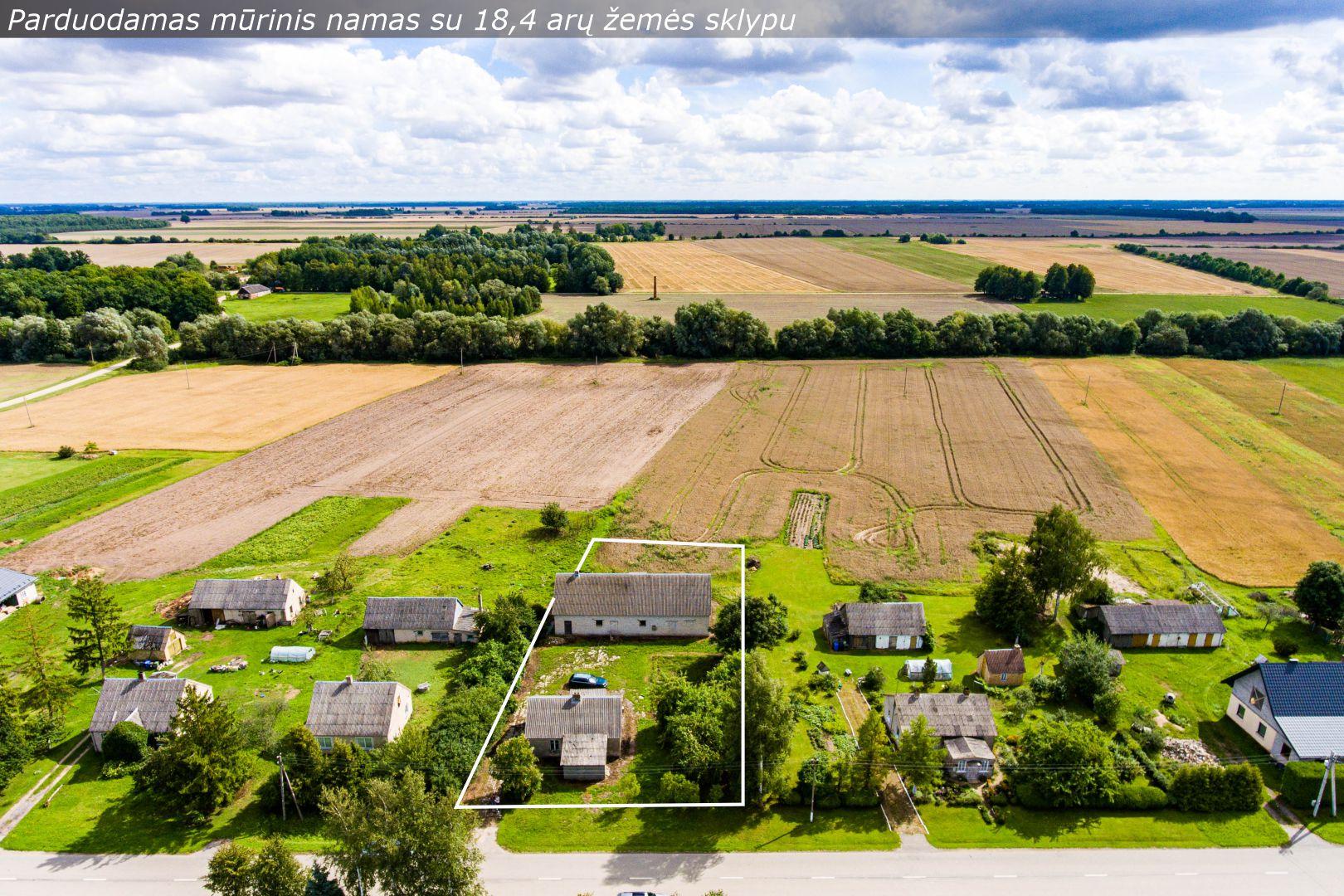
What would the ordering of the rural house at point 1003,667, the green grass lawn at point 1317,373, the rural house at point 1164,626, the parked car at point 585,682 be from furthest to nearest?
the green grass lawn at point 1317,373, the rural house at point 1164,626, the parked car at point 585,682, the rural house at point 1003,667

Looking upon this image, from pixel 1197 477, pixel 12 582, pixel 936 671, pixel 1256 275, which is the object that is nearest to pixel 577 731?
pixel 936 671

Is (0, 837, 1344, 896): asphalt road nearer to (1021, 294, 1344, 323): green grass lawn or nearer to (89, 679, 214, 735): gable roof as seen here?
(89, 679, 214, 735): gable roof

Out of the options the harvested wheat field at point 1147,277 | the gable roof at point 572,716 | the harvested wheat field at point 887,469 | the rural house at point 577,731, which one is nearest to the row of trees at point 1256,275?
the harvested wheat field at point 1147,277

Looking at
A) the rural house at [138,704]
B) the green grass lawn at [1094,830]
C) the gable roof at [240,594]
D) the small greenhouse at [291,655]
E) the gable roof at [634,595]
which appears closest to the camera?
the green grass lawn at [1094,830]

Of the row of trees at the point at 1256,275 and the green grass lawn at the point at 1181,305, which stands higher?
the row of trees at the point at 1256,275

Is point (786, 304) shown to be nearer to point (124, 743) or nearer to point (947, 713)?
point (947, 713)

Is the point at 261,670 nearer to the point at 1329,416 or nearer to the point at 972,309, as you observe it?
the point at 1329,416

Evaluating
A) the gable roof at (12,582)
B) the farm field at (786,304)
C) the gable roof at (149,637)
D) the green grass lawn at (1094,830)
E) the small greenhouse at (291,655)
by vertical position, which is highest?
the farm field at (786,304)

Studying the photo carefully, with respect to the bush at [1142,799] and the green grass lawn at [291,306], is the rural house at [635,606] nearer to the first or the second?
the bush at [1142,799]
